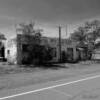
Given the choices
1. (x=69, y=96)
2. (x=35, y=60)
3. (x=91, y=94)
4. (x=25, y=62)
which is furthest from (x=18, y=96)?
(x=25, y=62)

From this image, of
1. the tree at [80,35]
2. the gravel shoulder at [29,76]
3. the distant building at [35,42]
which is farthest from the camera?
the tree at [80,35]

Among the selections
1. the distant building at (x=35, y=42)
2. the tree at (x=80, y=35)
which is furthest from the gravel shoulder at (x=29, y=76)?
the tree at (x=80, y=35)

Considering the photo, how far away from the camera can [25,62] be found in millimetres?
18594

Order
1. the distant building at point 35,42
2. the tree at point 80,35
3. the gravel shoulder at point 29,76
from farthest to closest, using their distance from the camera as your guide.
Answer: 1. the tree at point 80,35
2. the distant building at point 35,42
3. the gravel shoulder at point 29,76

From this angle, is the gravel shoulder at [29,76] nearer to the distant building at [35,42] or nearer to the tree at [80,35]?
the distant building at [35,42]

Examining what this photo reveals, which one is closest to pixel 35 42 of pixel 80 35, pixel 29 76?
pixel 29 76

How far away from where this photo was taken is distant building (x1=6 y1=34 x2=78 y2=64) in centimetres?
1733

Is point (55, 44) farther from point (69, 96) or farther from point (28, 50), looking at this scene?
point (69, 96)

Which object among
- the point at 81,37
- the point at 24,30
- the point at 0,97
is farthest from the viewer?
the point at 81,37

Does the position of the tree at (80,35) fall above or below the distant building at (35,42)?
above

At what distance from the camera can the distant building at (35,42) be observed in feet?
56.9

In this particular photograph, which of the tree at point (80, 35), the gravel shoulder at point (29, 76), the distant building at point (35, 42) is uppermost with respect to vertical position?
the tree at point (80, 35)

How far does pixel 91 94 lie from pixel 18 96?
9.74ft

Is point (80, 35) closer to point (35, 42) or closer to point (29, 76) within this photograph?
point (35, 42)
